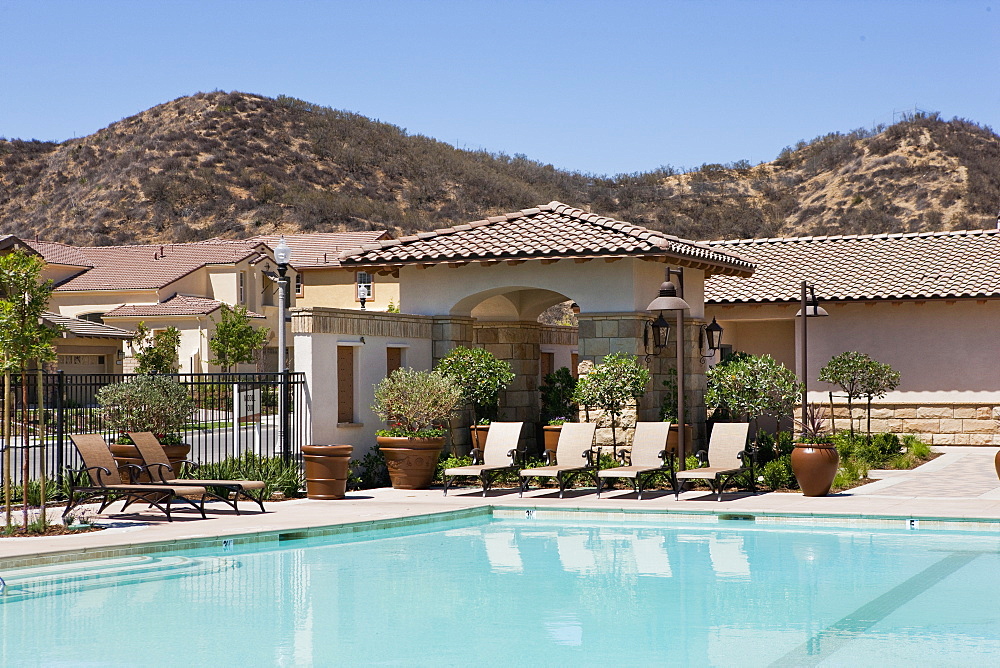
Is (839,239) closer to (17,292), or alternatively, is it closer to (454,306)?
(454,306)

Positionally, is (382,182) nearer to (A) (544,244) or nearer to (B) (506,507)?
(A) (544,244)

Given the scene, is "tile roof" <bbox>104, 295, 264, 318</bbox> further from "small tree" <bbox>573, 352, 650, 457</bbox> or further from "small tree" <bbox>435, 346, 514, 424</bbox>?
"small tree" <bbox>573, 352, 650, 457</bbox>

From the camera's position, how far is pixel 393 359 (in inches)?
715

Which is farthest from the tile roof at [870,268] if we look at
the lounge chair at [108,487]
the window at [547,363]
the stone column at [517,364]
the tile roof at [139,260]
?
the tile roof at [139,260]

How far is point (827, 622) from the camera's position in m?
8.29

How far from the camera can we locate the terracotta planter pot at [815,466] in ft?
48.5

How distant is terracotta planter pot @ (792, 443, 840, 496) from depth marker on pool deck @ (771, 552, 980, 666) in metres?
3.57

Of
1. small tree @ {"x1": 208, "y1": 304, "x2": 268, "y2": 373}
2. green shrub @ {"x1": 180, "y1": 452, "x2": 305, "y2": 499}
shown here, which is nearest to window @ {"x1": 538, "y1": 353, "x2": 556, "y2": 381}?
green shrub @ {"x1": 180, "y1": 452, "x2": 305, "y2": 499}

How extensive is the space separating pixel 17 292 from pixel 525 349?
36.2 feet

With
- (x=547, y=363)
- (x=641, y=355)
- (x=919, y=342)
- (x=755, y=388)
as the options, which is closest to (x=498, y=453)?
(x=641, y=355)

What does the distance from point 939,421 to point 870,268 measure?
379 cm

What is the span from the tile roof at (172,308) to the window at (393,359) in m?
26.3

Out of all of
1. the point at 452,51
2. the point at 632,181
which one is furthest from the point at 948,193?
the point at 452,51

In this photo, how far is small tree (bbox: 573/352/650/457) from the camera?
1672cm
